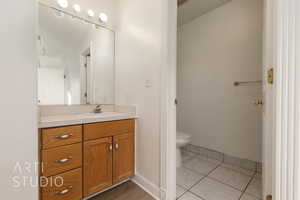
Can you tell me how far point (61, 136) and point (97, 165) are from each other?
433mm

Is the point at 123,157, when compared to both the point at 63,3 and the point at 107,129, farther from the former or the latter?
the point at 63,3

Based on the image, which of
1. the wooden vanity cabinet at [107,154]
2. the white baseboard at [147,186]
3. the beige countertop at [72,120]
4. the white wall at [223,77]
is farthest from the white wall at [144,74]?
the white wall at [223,77]

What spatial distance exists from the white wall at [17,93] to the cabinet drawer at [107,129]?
427 mm

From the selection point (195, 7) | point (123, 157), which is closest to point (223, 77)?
point (195, 7)

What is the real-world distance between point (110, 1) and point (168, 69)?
1369 millimetres

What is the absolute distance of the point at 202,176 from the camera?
1.65 meters

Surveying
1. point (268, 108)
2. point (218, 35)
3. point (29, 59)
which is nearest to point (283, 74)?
point (268, 108)

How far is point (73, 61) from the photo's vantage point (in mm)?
1639

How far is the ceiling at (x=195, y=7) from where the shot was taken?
194 centimetres

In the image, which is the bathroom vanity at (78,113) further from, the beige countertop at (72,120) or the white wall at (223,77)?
the white wall at (223,77)

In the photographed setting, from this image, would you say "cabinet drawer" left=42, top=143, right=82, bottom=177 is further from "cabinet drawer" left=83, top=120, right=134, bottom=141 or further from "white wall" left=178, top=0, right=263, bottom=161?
"white wall" left=178, top=0, right=263, bottom=161

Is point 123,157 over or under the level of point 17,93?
under

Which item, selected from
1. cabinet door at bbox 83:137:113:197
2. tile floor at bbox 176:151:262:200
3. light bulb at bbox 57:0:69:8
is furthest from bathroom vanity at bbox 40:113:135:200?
light bulb at bbox 57:0:69:8

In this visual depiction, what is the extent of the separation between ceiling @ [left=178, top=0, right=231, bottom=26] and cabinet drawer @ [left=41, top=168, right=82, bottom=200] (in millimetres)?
2439
